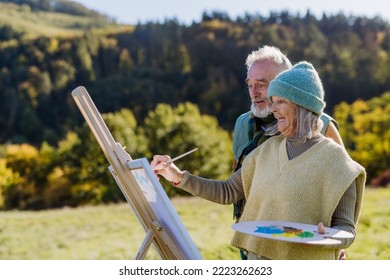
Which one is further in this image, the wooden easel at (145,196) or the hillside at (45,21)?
the hillside at (45,21)

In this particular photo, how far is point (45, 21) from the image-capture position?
2441 inches

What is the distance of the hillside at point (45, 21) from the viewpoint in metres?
53.1

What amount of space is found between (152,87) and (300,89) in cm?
4803

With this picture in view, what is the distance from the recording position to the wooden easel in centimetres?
183

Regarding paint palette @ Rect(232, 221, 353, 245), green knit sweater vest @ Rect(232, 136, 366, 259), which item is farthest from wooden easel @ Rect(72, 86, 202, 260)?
green knit sweater vest @ Rect(232, 136, 366, 259)

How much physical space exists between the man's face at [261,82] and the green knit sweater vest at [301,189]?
0.77 feet

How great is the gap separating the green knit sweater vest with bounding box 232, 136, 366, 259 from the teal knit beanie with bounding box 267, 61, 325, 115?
5.5 inches

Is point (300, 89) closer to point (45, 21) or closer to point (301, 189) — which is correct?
point (301, 189)

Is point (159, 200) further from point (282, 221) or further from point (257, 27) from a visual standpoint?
point (257, 27)

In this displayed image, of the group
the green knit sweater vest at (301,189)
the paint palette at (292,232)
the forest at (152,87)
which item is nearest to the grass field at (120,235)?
the green knit sweater vest at (301,189)

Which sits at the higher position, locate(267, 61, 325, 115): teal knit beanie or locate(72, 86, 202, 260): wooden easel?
locate(267, 61, 325, 115): teal knit beanie

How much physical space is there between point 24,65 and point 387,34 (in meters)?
29.4

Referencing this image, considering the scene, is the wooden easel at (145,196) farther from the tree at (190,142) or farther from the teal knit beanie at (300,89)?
the tree at (190,142)

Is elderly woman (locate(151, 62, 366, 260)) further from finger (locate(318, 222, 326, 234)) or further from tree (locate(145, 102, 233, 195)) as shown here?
tree (locate(145, 102, 233, 195))
